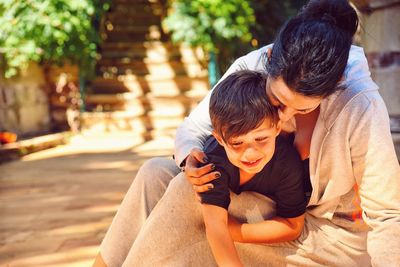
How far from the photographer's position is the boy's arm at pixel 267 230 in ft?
3.75

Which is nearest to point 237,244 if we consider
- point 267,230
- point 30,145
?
point 267,230

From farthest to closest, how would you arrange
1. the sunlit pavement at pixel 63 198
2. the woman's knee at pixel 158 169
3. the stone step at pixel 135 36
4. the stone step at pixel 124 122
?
1. the stone step at pixel 135 36
2. the stone step at pixel 124 122
3. the sunlit pavement at pixel 63 198
4. the woman's knee at pixel 158 169

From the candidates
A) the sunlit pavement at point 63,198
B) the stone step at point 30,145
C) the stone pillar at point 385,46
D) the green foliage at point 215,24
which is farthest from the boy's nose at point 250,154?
the green foliage at point 215,24

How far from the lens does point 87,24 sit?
4.73 metres

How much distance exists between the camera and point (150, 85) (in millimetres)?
5504

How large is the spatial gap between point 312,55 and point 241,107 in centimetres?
20

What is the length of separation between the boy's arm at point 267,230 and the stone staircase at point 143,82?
3759 millimetres

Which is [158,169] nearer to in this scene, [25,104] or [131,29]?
[25,104]

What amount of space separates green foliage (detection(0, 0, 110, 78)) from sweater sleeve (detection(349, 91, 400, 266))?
397cm

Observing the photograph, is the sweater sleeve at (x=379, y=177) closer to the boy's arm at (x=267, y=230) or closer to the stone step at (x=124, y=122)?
the boy's arm at (x=267, y=230)

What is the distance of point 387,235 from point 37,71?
4.66 m

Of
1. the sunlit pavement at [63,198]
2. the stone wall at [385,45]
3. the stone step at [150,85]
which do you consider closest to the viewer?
the sunlit pavement at [63,198]

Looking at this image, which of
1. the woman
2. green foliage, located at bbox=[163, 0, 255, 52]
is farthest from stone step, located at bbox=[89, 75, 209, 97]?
the woman

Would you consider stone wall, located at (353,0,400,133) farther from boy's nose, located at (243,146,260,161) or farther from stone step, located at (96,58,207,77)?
stone step, located at (96,58,207,77)
